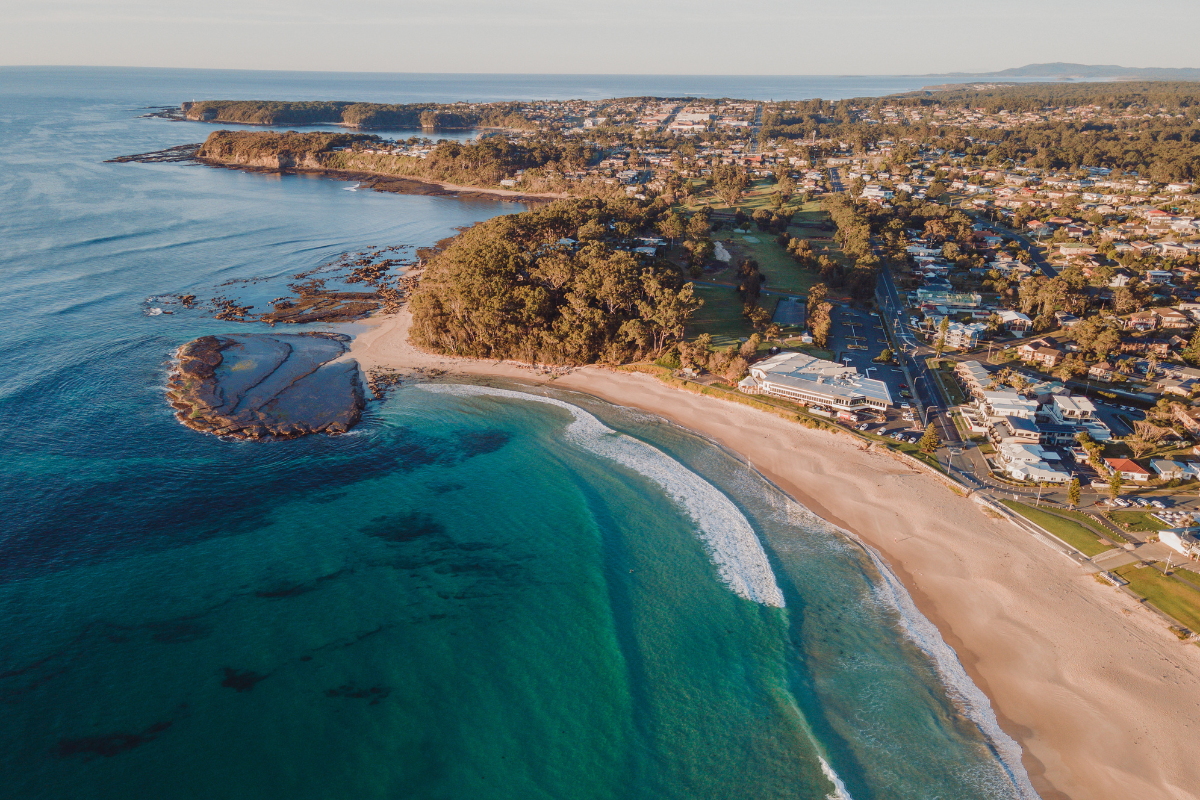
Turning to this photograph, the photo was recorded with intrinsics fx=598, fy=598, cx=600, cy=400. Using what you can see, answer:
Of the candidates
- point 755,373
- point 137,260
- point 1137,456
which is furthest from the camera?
point 137,260

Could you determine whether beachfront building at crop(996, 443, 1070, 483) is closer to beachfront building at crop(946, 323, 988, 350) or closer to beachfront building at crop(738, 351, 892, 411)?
beachfront building at crop(738, 351, 892, 411)

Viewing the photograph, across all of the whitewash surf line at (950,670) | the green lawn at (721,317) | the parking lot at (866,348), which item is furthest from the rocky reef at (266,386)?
the parking lot at (866,348)

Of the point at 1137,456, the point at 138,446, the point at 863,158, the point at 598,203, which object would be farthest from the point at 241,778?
the point at 863,158

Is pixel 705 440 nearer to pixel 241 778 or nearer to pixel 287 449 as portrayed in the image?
pixel 287 449

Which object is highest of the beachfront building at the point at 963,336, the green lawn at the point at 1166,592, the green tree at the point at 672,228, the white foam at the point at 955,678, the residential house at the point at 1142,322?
the green tree at the point at 672,228

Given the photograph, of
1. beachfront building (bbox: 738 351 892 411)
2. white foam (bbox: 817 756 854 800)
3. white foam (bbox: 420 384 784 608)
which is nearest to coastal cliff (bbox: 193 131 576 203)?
beachfront building (bbox: 738 351 892 411)

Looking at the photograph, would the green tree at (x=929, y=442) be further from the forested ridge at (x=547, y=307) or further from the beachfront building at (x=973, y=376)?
the forested ridge at (x=547, y=307)
